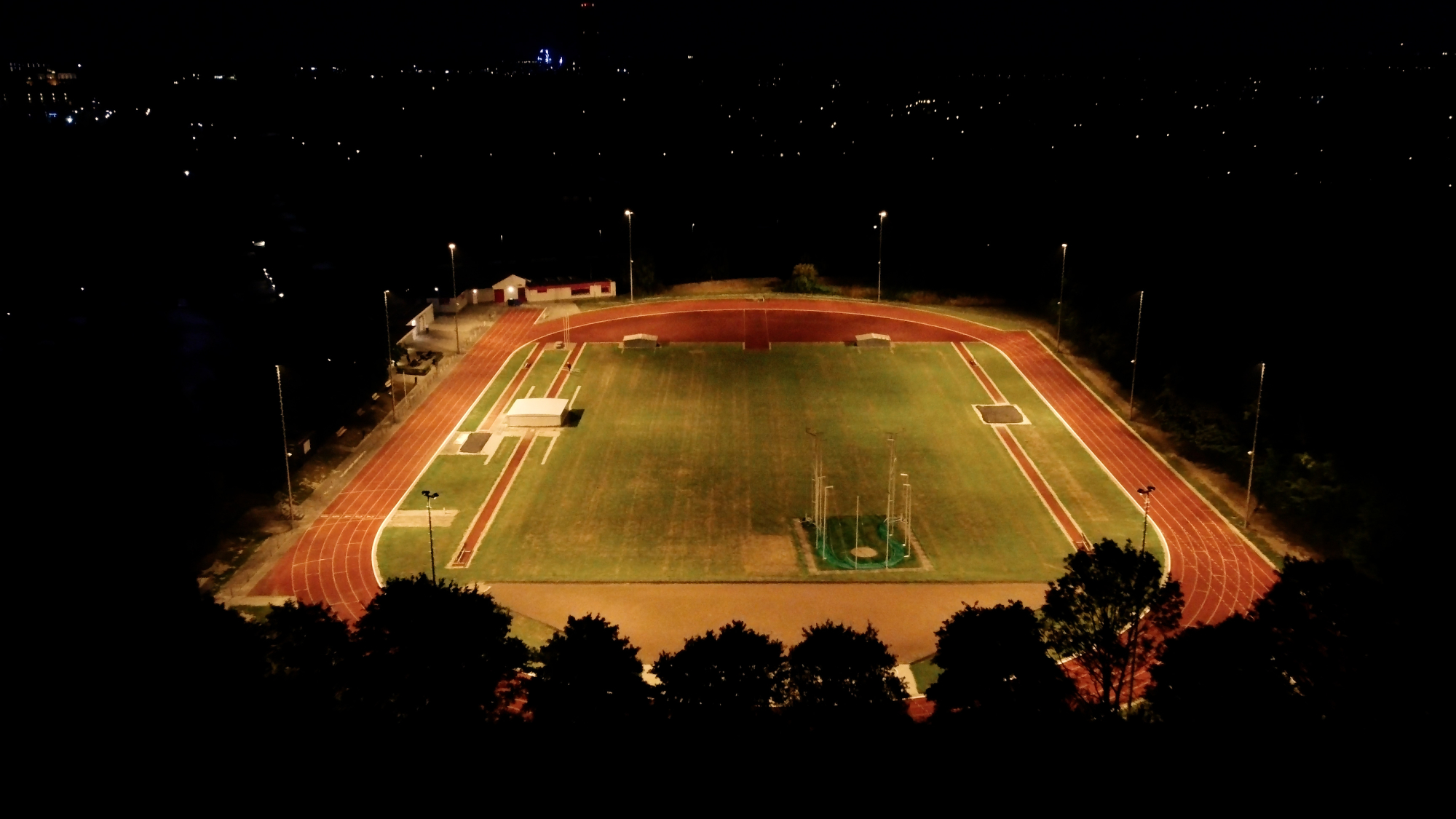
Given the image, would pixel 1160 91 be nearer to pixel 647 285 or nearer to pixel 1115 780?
pixel 647 285

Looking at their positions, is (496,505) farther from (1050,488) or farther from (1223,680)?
(1223,680)

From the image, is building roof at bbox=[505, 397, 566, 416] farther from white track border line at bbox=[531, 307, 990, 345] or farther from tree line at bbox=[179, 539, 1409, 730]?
tree line at bbox=[179, 539, 1409, 730]

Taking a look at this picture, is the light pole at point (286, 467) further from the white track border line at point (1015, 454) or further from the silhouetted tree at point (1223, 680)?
the silhouetted tree at point (1223, 680)

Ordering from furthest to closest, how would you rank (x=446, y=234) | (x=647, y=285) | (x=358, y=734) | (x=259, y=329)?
(x=446, y=234) < (x=647, y=285) < (x=259, y=329) < (x=358, y=734)

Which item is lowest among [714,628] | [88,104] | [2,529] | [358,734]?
[714,628]

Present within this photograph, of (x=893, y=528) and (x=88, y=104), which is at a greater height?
(x=88, y=104)

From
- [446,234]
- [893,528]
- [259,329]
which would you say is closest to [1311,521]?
[893,528]

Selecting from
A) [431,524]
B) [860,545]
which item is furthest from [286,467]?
[860,545]
